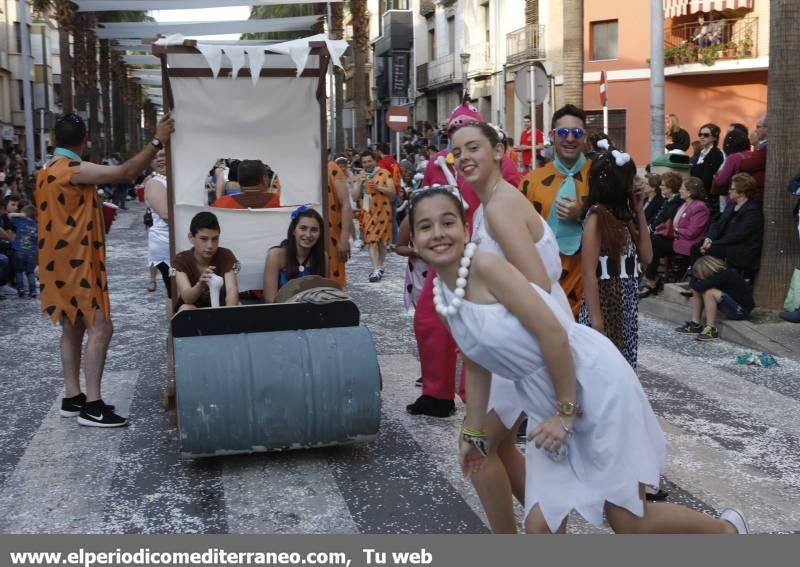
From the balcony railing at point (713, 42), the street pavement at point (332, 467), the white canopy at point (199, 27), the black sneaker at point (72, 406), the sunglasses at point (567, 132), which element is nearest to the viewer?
the street pavement at point (332, 467)

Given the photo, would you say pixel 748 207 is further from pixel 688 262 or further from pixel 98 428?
pixel 98 428

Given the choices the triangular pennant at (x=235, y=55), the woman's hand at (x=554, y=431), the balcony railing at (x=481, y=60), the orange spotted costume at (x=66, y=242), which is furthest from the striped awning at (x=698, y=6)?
the woman's hand at (x=554, y=431)

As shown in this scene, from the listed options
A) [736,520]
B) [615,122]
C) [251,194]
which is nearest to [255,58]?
[251,194]

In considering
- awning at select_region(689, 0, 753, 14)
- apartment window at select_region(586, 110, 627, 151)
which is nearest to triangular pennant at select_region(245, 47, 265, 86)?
awning at select_region(689, 0, 753, 14)

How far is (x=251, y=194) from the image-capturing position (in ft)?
25.4

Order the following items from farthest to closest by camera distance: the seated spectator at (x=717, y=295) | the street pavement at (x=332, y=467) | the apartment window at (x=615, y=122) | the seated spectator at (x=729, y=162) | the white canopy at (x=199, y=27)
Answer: the apartment window at (x=615, y=122) < the white canopy at (x=199, y=27) < the seated spectator at (x=729, y=162) < the seated spectator at (x=717, y=295) < the street pavement at (x=332, y=467)

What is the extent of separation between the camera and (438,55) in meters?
46.3

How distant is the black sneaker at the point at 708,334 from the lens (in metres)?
9.47

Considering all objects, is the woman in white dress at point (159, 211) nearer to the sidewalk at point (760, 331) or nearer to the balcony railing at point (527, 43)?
the sidewalk at point (760, 331)

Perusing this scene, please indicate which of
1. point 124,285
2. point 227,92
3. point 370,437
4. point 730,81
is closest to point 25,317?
point 124,285

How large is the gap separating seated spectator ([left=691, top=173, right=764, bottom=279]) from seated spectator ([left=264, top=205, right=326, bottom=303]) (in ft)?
16.6

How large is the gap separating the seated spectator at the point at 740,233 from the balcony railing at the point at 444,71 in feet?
107

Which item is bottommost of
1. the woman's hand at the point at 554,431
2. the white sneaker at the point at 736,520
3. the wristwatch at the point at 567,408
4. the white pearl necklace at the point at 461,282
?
Answer: the white sneaker at the point at 736,520

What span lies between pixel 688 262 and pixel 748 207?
5.31 ft
